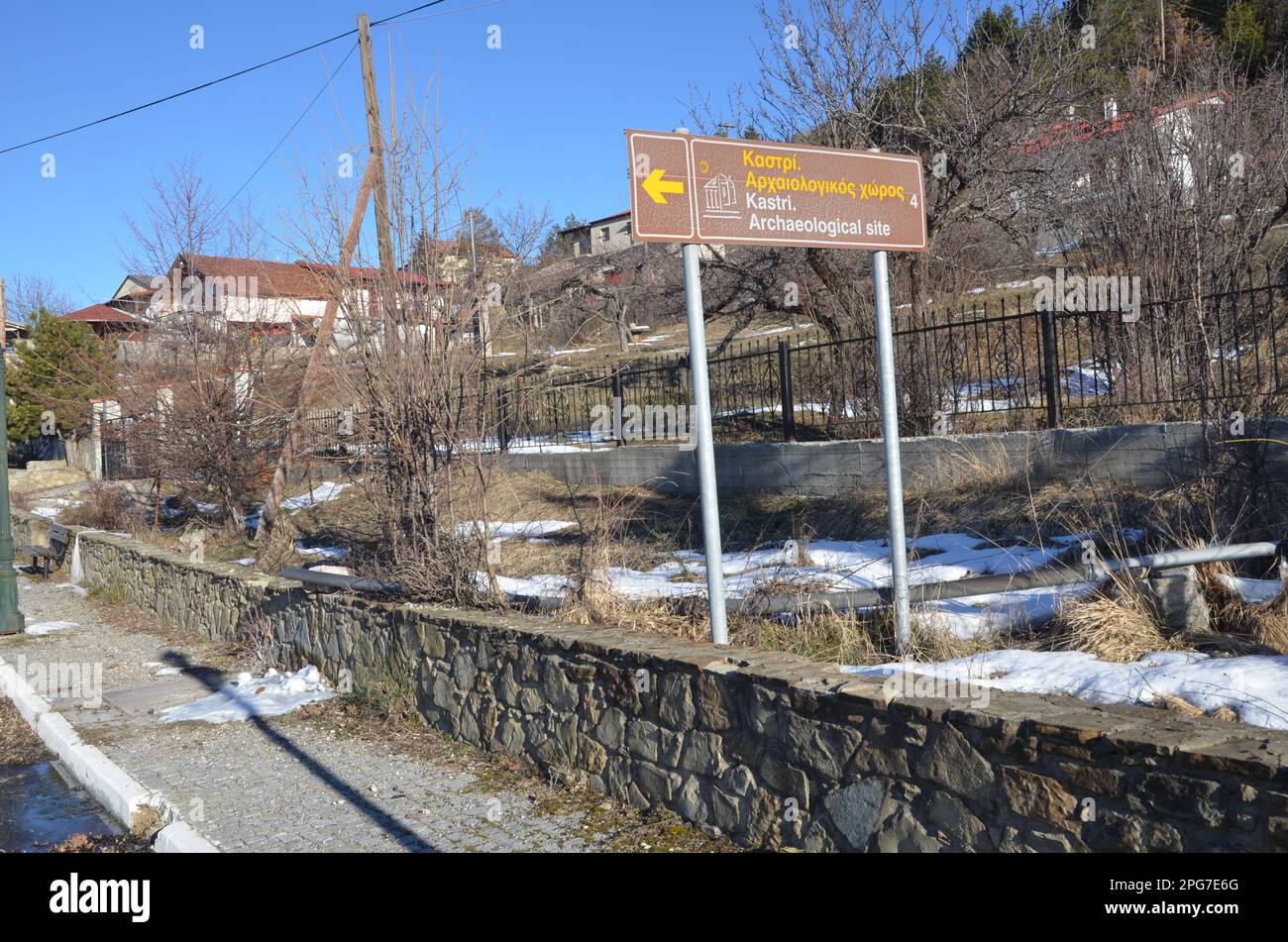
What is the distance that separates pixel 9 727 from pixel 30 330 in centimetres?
3312

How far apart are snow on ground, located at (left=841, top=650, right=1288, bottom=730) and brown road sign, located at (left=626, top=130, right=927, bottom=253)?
224cm

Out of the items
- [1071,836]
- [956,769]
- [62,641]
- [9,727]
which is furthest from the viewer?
[62,641]

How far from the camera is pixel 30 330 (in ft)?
119

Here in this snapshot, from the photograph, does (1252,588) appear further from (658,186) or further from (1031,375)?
(1031,375)

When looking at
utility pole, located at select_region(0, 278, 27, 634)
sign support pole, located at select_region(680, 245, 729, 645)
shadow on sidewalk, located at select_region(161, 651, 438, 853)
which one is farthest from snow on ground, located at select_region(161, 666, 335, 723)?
utility pole, located at select_region(0, 278, 27, 634)

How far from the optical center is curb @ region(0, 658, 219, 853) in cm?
527

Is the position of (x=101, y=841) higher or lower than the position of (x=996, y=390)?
lower

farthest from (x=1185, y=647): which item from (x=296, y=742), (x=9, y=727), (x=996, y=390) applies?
(x=9, y=727)

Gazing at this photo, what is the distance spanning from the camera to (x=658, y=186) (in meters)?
5.08

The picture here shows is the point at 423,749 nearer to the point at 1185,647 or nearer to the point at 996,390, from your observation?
the point at 1185,647

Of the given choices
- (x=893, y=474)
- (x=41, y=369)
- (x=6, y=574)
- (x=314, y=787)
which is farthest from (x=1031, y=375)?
(x=41, y=369)

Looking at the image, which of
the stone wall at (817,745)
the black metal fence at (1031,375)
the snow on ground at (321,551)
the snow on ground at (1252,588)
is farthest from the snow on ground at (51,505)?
the snow on ground at (1252,588)

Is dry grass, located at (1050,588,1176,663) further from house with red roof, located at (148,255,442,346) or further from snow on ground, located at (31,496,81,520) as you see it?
snow on ground, located at (31,496,81,520)

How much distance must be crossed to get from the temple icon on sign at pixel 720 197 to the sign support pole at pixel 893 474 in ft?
3.11
